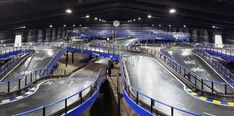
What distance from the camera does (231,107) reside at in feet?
32.5

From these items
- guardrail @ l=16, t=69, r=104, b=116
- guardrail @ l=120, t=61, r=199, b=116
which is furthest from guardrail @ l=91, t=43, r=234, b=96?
guardrail @ l=16, t=69, r=104, b=116

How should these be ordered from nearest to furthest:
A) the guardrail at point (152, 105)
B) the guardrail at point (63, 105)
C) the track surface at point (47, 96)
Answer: the guardrail at point (152, 105) < the guardrail at point (63, 105) < the track surface at point (47, 96)

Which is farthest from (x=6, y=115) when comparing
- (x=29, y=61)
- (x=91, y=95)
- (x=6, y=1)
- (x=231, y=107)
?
(x=29, y=61)

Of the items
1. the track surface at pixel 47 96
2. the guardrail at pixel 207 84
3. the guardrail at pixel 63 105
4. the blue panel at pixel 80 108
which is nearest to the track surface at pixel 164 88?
the guardrail at pixel 207 84

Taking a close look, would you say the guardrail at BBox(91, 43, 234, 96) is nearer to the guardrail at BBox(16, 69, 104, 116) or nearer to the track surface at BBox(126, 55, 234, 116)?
the track surface at BBox(126, 55, 234, 116)

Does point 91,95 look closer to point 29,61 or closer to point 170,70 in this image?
point 170,70

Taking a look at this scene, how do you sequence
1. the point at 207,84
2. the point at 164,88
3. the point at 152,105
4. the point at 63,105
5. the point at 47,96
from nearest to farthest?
1. the point at 152,105
2. the point at 63,105
3. the point at 47,96
4. the point at 164,88
5. the point at 207,84

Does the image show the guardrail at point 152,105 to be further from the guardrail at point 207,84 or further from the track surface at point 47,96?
the track surface at point 47,96

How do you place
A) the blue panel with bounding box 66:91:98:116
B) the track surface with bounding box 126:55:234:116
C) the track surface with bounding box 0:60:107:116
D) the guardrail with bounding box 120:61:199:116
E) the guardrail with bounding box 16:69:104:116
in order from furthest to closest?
1. the track surface with bounding box 0:60:107:116
2. the blue panel with bounding box 66:91:98:116
3. the track surface with bounding box 126:55:234:116
4. the guardrail with bounding box 16:69:104:116
5. the guardrail with bounding box 120:61:199:116

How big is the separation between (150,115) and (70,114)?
399 cm

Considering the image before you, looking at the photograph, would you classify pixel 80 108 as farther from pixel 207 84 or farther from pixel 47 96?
pixel 207 84

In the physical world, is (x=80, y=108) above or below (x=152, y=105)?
below

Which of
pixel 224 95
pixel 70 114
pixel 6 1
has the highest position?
pixel 6 1

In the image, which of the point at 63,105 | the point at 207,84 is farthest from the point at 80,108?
the point at 207,84
